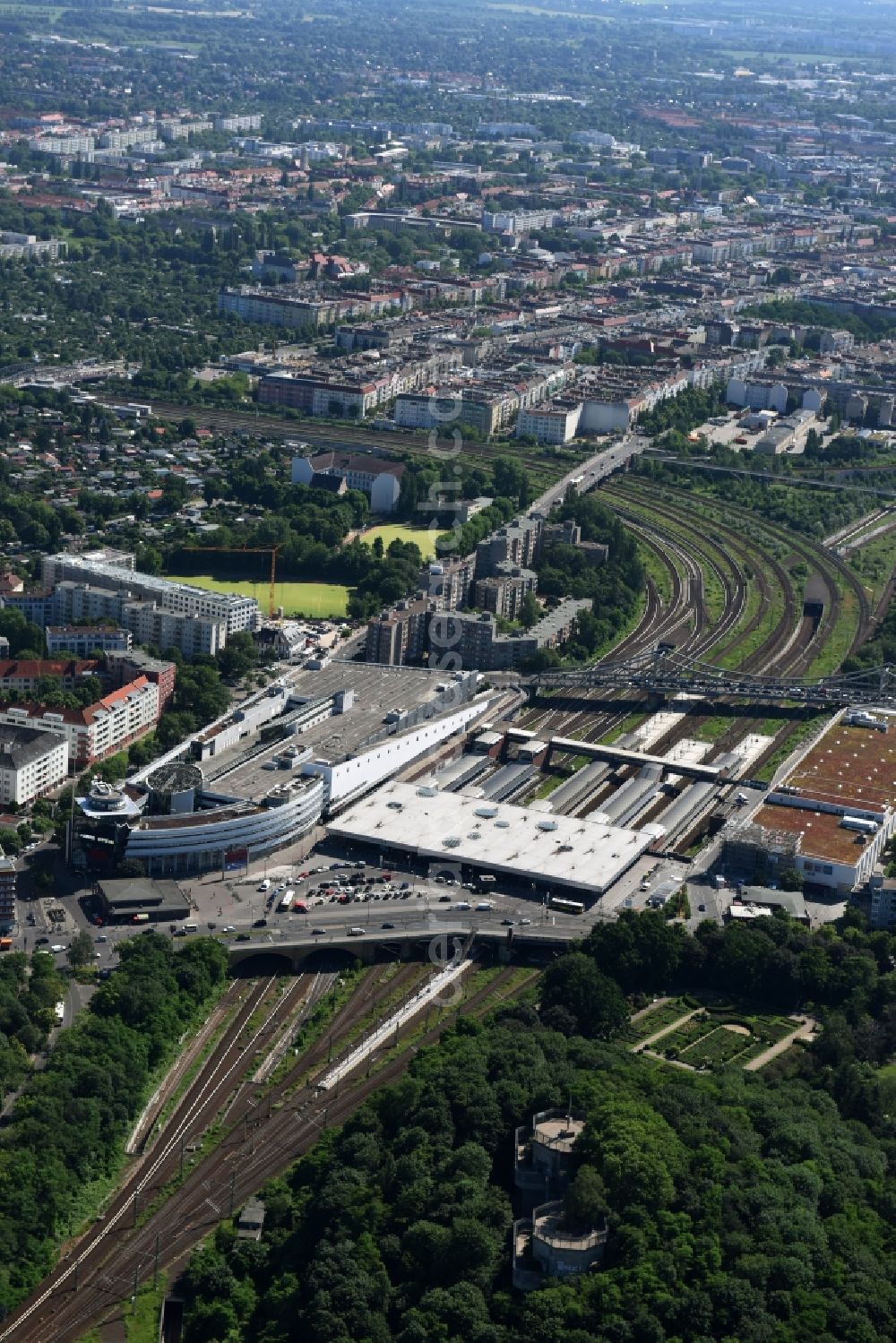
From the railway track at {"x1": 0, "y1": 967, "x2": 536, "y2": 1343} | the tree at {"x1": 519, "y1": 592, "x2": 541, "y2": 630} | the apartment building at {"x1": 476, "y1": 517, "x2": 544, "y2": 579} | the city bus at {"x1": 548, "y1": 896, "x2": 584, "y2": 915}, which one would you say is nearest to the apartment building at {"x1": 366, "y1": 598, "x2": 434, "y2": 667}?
the tree at {"x1": 519, "y1": 592, "x2": 541, "y2": 630}

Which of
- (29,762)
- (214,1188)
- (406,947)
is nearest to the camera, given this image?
(214,1188)

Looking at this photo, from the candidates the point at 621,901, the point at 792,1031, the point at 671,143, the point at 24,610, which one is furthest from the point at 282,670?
the point at 671,143

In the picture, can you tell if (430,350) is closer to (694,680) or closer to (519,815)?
(694,680)

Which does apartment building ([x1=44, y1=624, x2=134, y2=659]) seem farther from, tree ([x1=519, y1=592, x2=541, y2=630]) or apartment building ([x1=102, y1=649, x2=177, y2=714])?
tree ([x1=519, y1=592, x2=541, y2=630])

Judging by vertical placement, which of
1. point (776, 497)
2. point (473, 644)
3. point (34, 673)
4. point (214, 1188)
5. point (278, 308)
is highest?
point (214, 1188)

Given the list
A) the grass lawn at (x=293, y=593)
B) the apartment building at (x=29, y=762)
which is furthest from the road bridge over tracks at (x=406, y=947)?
the grass lawn at (x=293, y=593)

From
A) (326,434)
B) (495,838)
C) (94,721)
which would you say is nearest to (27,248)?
(326,434)

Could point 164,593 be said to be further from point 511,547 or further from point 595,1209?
point 595,1209
